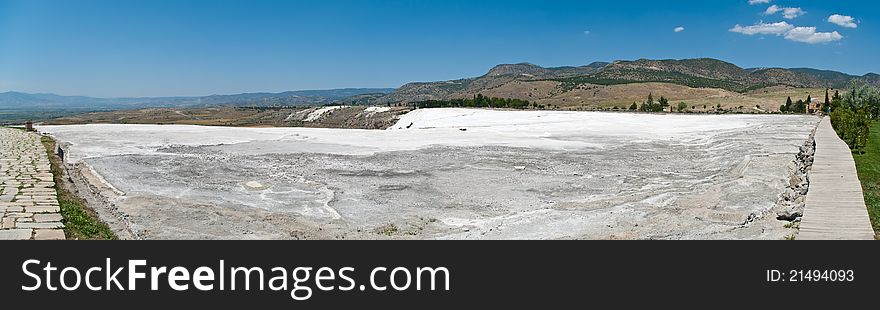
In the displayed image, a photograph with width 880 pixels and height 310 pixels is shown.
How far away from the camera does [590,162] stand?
2269 cm

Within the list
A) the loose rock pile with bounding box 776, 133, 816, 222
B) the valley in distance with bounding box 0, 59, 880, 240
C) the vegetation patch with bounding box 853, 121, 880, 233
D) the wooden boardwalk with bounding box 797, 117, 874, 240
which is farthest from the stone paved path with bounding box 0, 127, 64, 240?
the vegetation patch with bounding box 853, 121, 880, 233

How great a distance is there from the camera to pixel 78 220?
10.2 meters

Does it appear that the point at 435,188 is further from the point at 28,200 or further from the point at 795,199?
the point at 28,200

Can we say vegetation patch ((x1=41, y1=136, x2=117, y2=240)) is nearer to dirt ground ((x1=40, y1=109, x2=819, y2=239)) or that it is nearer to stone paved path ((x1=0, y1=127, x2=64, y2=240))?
stone paved path ((x1=0, y1=127, x2=64, y2=240))

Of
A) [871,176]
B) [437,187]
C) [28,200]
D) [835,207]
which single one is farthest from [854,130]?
[28,200]

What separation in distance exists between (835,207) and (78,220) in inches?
494

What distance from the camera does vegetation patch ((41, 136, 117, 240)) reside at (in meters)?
9.34

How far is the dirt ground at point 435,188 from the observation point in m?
11.7

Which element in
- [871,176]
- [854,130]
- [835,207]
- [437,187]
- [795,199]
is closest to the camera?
[835,207]

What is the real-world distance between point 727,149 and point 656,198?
14.2 meters

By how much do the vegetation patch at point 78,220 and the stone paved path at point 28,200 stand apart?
0.44ft

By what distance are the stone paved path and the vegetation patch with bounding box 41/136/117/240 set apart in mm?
135

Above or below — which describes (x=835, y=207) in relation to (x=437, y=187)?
above

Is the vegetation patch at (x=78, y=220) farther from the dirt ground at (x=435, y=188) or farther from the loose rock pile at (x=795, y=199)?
the loose rock pile at (x=795, y=199)
